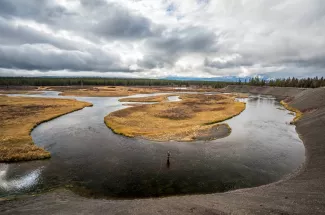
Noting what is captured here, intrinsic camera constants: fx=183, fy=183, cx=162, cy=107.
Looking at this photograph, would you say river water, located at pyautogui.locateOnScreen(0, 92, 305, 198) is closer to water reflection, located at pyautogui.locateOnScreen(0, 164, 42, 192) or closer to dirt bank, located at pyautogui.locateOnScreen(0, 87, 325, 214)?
water reflection, located at pyautogui.locateOnScreen(0, 164, 42, 192)

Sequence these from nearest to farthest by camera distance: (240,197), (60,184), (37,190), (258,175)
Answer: (240,197)
(37,190)
(60,184)
(258,175)

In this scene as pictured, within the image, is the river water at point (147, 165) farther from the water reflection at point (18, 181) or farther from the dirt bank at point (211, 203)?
the dirt bank at point (211, 203)

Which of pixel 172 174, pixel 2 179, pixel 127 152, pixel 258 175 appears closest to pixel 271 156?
pixel 258 175

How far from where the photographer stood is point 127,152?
109 feet

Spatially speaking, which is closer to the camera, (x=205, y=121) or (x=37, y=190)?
(x=37, y=190)

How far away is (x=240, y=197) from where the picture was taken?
63.1ft

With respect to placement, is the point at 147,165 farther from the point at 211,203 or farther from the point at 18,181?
the point at 18,181

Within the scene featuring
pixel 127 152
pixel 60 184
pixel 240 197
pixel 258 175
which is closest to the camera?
pixel 240 197

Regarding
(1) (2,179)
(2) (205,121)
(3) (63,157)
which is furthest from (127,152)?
(2) (205,121)

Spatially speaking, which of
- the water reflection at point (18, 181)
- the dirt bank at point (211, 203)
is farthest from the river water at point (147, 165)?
the dirt bank at point (211, 203)

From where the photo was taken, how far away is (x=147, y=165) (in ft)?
92.4

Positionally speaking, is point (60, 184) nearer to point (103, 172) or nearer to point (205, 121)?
point (103, 172)

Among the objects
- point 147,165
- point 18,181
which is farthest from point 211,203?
point 18,181

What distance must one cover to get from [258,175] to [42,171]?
1196 inches
